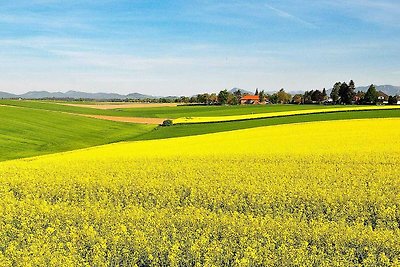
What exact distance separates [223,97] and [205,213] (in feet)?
466

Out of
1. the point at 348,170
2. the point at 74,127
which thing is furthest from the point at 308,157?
the point at 74,127

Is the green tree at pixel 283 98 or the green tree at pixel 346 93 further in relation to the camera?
the green tree at pixel 283 98

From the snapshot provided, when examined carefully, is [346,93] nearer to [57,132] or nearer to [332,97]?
[332,97]

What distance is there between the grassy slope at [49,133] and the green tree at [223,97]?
8757 centimetres

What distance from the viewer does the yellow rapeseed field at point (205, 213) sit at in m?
9.04

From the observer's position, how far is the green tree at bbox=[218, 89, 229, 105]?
150500 millimetres

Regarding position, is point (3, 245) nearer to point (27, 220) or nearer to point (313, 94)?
→ point (27, 220)

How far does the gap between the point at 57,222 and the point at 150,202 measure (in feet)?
11.1

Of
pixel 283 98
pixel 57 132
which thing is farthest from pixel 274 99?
pixel 57 132

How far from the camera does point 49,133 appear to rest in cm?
4594

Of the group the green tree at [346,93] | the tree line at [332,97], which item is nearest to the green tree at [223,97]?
the tree line at [332,97]

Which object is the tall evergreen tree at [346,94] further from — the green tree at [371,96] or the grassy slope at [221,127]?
the grassy slope at [221,127]

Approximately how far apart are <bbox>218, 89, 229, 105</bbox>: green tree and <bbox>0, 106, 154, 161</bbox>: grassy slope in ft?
287

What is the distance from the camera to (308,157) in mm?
21578
